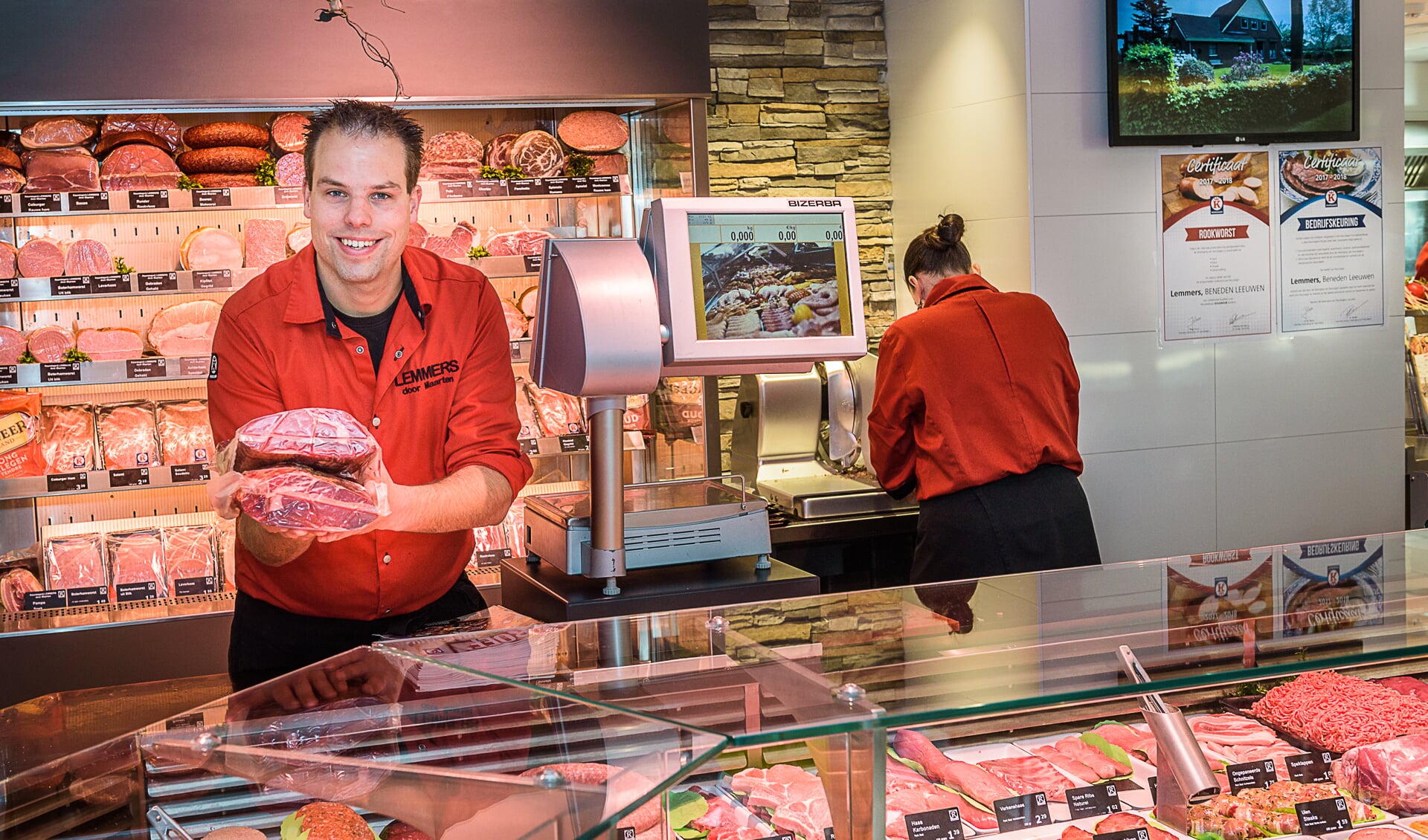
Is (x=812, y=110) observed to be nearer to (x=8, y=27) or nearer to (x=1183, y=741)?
(x=8, y=27)

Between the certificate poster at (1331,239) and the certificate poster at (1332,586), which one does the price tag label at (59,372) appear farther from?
the certificate poster at (1331,239)

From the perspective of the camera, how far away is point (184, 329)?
13.6 ft

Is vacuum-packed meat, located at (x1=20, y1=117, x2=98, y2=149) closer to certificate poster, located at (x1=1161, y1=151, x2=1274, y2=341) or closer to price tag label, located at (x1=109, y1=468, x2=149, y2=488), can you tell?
price tag label, located at (x1=109, y1=468, x2=149, y2=488)

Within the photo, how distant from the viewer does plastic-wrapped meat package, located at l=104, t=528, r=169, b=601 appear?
4.05m

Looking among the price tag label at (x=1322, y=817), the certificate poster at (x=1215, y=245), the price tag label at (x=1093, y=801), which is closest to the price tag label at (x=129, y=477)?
the price tag label at (x=1093, y=801)

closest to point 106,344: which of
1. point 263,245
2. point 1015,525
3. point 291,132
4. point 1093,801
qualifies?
point 263,245

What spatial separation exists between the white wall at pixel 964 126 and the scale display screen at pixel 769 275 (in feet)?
8.13

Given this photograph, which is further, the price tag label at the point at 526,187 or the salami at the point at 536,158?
the salami at the point at 536,158

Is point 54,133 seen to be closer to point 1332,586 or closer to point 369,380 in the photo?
point 369,380

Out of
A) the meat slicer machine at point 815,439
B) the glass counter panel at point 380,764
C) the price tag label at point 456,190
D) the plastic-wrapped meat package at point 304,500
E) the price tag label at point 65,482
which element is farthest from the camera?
the meat slicer machine at point 815,439

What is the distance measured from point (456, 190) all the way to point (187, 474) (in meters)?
1.25

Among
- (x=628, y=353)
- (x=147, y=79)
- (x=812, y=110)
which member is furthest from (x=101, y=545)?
(x=812, y=110)

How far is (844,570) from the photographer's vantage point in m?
4.33

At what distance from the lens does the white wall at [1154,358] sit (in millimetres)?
4543
